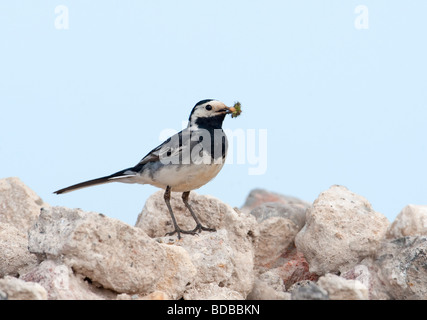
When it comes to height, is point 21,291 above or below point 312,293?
above

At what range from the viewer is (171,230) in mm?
9812

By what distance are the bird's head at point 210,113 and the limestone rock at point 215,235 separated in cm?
99

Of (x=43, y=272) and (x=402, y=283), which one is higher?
(x=43, y=272)

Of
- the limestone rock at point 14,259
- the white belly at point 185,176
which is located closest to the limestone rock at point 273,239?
the white belly at point 185,176

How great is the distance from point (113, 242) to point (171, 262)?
0.85m

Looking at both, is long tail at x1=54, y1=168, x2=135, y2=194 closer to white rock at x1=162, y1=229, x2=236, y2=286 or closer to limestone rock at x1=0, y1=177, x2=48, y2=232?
limestone rock at x1=0, y1=177, x2=48, y2=232

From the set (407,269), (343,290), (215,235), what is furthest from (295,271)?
(343,290)

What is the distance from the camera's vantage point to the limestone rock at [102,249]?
7188 mm

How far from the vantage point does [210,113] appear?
9.91 metres

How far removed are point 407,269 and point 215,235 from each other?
2.29m

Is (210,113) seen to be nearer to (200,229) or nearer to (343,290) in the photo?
(200,229)
